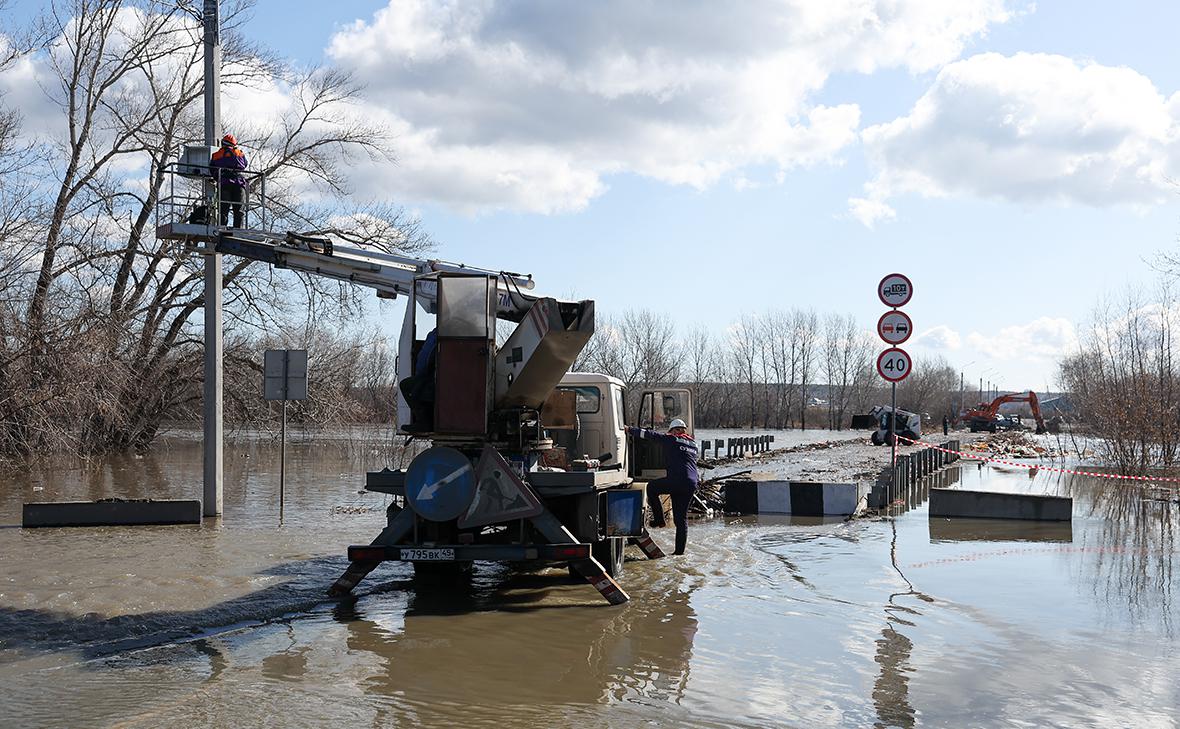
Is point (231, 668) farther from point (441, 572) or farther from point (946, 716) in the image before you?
point (946, 716)

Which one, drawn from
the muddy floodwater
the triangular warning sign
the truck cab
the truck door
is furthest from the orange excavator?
the triangular warning sign

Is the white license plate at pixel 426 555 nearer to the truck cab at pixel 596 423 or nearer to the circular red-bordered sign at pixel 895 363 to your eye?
the truck cab at pixel 596 423

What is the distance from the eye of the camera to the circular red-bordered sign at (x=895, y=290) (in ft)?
53.8

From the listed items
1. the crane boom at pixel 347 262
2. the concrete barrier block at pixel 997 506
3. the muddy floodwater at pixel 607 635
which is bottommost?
the muddy floodwater at pixel 607 635

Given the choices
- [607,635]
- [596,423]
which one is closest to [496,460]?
[607,635]

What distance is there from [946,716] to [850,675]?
97cm

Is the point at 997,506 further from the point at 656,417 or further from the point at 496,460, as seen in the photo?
the point at 496,460

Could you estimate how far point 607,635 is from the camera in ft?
27.5

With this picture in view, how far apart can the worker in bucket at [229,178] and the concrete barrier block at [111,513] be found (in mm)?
4248

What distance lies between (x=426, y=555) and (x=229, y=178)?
26.0 ft

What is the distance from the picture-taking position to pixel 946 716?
20.2 ft

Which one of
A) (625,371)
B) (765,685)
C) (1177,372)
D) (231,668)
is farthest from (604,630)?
(625,371)

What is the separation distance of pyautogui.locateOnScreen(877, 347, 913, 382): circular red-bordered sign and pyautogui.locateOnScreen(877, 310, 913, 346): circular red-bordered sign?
19 cm

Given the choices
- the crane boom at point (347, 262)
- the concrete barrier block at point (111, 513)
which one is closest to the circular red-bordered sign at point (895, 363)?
the crane boom at point (347, 262)
